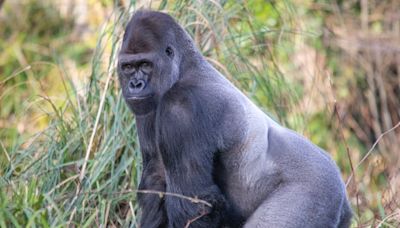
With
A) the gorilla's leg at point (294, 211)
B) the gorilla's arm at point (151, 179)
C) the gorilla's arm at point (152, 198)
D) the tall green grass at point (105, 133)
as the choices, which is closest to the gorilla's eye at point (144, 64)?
the gorilla's arm at point (151, 179)

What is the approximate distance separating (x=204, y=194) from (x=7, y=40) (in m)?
5.75

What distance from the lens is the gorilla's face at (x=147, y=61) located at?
359 centimetres

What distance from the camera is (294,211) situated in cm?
335

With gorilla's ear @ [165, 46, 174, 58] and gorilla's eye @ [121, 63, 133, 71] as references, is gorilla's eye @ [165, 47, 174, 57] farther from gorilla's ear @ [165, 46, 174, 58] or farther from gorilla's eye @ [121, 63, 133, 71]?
gorilla's eye @ [121, 63, 133, 71]

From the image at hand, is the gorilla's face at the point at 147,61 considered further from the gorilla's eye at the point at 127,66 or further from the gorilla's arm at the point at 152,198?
the gorilla's arm at the point at 152,198

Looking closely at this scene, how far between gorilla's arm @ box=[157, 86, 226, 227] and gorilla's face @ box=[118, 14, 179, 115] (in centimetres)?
16

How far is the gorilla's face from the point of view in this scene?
359cm

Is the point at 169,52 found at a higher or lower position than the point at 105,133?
higher

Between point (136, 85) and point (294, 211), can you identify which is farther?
point (136, 85)

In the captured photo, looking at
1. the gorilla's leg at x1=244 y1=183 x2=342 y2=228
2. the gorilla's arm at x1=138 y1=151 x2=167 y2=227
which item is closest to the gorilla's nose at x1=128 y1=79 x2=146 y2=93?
the gorilla's arm at x1=138 y1=151 x2=167 y2=227

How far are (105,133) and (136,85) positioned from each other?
0.89 metres

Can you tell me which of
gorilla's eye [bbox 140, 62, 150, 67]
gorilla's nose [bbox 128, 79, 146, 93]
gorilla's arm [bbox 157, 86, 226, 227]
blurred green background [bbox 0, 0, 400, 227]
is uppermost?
gorilla's eye [bbox 140, 62, 150, 67]

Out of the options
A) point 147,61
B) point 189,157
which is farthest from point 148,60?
point 189,157

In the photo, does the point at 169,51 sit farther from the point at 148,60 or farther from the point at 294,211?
the point at 294,211
